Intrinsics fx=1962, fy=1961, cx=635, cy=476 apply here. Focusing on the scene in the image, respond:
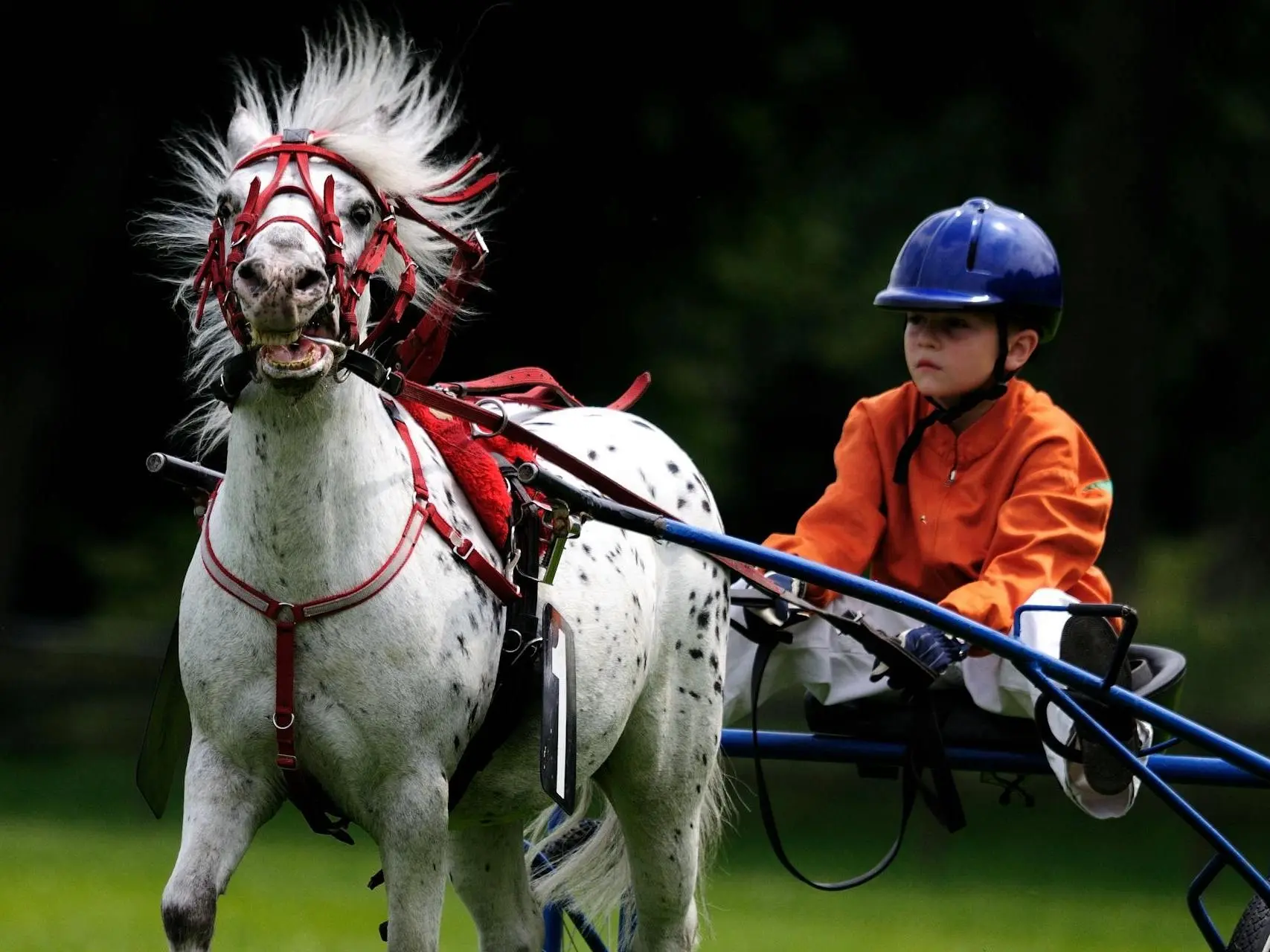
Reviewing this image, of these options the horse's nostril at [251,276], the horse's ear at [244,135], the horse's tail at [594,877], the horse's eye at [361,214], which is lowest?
the horse's tail at [594,877]

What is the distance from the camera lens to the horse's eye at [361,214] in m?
3.54

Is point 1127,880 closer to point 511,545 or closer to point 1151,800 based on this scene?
point 1151,800

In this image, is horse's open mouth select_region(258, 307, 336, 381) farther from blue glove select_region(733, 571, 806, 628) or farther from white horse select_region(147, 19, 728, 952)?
blue glove select_region(733, 571, 806, 628)

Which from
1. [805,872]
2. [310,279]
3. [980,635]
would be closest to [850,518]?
[980,635]

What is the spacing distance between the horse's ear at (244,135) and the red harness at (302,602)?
2.13ft

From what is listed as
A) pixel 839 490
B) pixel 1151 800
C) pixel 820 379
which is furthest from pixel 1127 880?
pixel 839 490

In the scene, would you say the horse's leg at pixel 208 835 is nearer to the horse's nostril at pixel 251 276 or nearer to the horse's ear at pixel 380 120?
the horse's nostril at pixel 251 276

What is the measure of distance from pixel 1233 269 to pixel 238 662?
12.5m

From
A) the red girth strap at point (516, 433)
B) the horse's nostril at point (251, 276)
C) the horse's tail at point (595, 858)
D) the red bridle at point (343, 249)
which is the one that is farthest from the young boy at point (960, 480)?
the horse's nostril at point (251, 276)

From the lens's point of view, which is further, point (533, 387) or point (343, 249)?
point (533, 387)

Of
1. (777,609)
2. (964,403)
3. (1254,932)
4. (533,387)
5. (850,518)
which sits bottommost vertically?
(1254,932)

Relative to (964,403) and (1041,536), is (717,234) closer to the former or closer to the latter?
(964,403)

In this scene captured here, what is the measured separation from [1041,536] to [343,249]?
82.2 inches

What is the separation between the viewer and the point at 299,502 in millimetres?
3490
